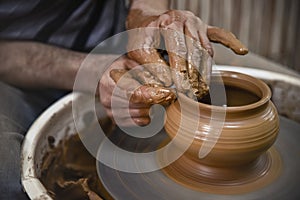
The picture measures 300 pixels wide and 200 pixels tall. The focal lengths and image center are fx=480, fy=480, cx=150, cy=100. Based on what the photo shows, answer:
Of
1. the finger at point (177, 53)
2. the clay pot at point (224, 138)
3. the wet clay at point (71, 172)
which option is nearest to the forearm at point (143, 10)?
the finger at point (177, 53)

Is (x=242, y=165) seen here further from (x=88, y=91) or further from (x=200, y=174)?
(x=88, y=91)

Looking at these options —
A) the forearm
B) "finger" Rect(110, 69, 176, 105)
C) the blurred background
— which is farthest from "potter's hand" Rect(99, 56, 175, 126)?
the blurred background

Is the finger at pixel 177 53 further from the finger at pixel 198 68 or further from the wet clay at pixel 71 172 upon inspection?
the wet clay at pixel 71 172

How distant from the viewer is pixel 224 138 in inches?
42.7

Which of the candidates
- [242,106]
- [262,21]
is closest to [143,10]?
[242,106]

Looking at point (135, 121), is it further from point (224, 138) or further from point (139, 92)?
point (224, 138)

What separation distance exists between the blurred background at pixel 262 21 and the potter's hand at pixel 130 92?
1.57m

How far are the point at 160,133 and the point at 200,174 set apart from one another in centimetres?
24

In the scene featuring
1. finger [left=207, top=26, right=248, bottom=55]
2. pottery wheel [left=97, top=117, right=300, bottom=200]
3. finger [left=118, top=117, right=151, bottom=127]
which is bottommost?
pottery wheel [left=97, top=117, right=300, bottom=200]

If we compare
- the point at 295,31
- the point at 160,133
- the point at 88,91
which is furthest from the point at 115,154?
the point at 295,31

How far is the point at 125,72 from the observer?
4.09ft

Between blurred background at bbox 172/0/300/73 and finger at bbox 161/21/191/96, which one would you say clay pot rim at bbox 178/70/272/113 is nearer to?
finger at bbox 161/21/191/96

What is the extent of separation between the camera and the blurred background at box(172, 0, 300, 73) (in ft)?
8.71

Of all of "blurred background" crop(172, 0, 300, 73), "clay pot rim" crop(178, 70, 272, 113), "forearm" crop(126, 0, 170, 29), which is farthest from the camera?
"blurred background" crop(172, 0, 300, 73)
